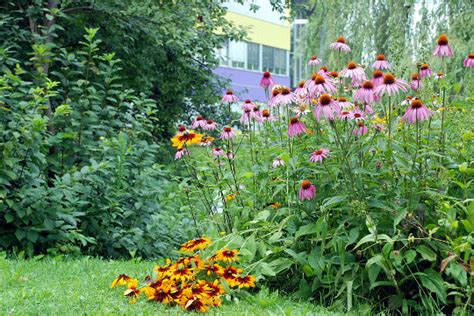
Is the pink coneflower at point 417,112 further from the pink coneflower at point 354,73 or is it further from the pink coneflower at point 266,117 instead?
the pink coneflower at point 266,117

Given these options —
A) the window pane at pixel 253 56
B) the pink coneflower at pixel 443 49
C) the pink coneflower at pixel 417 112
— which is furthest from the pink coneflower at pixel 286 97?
the window pane at pixel 253 56

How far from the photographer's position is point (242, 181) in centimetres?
470

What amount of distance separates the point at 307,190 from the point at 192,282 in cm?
85

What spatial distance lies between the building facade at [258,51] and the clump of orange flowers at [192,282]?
3093 cm

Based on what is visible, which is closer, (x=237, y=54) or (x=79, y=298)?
(x=79, y=298)

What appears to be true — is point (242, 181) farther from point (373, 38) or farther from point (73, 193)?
point (373, 38)

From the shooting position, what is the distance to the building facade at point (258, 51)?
3562 centimetres

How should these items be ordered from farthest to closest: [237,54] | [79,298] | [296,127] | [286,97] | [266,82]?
1. [237,54]
2. [266,82]
3. [286,97]
4. [296,127]
5. [79,298]

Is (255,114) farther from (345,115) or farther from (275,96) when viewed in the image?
(345,115)

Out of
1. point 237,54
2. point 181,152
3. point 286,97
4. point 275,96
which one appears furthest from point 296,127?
point 237,54

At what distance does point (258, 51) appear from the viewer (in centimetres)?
3838

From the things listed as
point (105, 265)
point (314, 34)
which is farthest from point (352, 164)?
point (314, 34)

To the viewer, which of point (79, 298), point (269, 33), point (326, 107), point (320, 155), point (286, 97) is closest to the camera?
point (79, 298)

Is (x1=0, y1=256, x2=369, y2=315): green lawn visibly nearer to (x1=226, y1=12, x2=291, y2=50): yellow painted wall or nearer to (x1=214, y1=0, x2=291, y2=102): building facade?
(x1=214, y1=0, x2=291, y2=102): building facade
